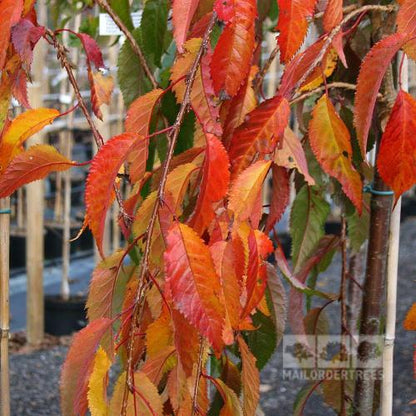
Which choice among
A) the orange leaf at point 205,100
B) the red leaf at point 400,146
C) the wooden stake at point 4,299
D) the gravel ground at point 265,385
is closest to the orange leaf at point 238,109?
the orange leaf at point 205,100

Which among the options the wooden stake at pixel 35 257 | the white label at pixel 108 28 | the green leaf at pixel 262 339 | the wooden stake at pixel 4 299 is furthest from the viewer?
the wooden stake at pixel 35 257

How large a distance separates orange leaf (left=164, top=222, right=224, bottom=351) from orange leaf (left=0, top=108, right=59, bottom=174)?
21cm

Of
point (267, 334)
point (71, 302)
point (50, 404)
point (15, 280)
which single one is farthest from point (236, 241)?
point (15, 280)

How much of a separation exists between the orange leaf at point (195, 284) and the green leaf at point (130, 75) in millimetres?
472

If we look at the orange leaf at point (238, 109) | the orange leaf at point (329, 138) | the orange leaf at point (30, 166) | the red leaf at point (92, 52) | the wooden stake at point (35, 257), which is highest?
the red leaf at point (92, 52)

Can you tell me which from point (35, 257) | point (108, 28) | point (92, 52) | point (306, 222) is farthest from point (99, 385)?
point (35, 257)

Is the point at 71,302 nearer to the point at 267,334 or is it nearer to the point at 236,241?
the point at 267,334

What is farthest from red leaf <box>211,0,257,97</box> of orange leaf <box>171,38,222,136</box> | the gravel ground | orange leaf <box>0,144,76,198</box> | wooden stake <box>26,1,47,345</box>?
wooden stake <box>26,1,47,345</box>

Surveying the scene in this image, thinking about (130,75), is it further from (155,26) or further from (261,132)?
(261,132)

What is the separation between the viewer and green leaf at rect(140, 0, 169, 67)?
33.0 inches

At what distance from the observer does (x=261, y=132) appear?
533 mm

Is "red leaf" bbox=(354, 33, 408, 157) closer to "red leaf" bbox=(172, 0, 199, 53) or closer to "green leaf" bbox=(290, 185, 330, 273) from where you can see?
"red leaf" bbox=(172, 0, 199, 53)

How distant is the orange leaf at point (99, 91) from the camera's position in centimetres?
76

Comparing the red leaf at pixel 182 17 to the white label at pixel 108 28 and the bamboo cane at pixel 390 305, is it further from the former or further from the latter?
the white label at pixel 108 28
